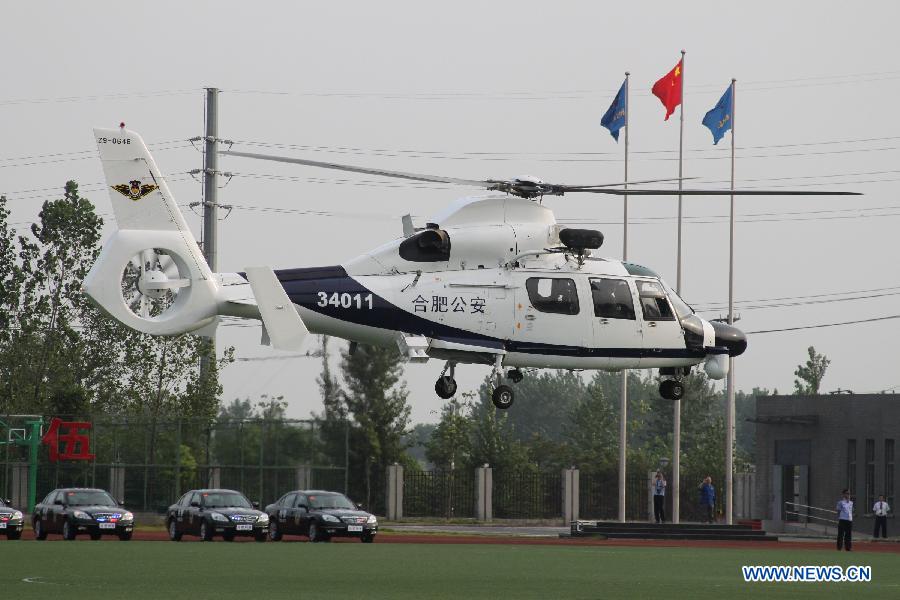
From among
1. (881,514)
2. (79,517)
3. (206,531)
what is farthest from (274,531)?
(881,514)

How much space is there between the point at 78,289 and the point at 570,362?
33.3 meters

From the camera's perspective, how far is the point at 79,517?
4406 cm

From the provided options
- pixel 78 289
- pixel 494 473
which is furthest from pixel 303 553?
pixel 494 473

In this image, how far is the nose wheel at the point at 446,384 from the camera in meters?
31.8

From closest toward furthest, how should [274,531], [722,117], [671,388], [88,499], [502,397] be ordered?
[502,397]
[671,388]
[88,499]
[274,531]
[722,117]

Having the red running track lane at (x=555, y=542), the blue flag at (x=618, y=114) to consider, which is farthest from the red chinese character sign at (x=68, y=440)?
the blue flag at (x=618, y=114)

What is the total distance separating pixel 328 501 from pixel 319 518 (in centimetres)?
86

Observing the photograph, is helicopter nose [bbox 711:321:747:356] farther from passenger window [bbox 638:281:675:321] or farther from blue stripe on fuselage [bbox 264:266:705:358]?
blue stripe on fuselage [bbox 264:266:705:358]

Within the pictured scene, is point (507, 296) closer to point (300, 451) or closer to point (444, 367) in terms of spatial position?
point (444, 367)

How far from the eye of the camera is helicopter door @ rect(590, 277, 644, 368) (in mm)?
32344

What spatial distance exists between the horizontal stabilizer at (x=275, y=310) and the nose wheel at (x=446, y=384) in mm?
3465

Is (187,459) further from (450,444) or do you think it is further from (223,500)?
(450,444)

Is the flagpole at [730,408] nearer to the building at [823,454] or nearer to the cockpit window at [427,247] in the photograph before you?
the building at [823,454]

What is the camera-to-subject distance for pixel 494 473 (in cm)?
7356
